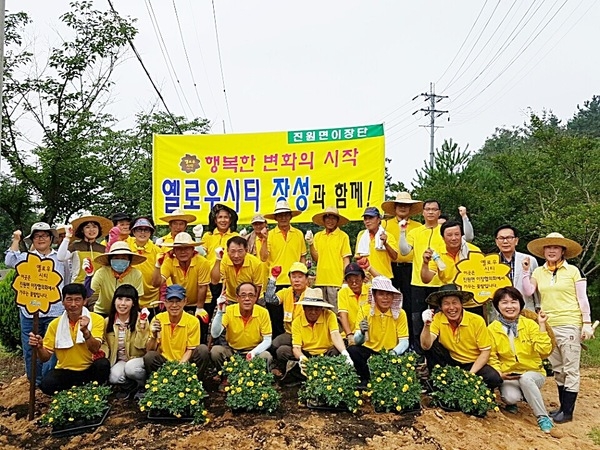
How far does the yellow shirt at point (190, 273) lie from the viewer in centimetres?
605

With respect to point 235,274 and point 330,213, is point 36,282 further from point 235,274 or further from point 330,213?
point 330,213

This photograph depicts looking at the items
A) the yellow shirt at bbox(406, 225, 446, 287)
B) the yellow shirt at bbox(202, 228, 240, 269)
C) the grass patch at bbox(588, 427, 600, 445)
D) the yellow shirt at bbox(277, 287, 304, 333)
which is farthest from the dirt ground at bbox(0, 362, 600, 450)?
the yellow shirt at bbox(202, 228, 240, 269)

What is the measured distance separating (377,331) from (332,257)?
1.26 m

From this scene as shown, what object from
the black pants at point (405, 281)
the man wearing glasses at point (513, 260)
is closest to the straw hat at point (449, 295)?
the man wearing glasses at point (513, 260)

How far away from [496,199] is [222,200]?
22.1ft

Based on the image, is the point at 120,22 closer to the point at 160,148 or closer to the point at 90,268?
the point at 160,148

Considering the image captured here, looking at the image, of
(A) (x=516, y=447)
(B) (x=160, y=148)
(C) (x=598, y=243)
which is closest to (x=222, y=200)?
(B) (x=160, y=148)

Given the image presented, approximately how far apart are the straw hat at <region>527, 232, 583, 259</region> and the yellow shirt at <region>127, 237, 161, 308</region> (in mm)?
3981

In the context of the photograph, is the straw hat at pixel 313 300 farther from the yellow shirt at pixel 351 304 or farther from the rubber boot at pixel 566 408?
the rubber boot at pixel 566 408

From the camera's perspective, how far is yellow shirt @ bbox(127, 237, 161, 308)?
6.04m

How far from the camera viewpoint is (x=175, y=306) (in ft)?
17.2

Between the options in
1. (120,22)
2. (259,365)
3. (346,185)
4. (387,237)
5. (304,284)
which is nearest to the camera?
(259,365)

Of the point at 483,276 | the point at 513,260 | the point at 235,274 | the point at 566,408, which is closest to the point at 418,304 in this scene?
the point at 483,276

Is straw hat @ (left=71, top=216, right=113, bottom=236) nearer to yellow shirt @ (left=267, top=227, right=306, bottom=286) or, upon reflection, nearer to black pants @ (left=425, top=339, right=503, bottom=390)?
yellow shirt @ (left=267, top=227, right=306, bottom=286)
